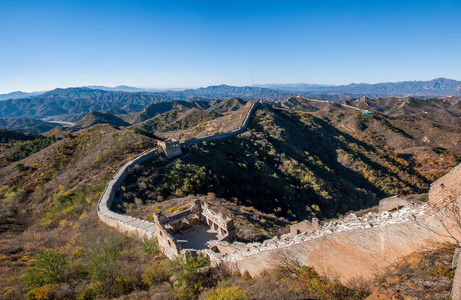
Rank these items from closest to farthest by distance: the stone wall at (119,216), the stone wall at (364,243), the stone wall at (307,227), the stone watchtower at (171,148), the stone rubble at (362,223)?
the stone wall at (364,243), the stone rubble at (362,223), the stone wall at (307,227), the stone wall at (119,216), the stone watchtower at (171,148)

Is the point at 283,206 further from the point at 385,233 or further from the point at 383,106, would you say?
the point at 383,106

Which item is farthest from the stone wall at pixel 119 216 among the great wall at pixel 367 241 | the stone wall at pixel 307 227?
the stone wall at pixel 307 227

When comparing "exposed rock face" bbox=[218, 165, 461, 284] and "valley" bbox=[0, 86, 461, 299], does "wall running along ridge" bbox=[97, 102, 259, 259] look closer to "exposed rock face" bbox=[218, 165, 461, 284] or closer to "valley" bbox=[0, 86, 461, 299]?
"valley" bbox=[0, 86, 461, 299]

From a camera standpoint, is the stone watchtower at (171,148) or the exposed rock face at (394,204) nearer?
the exposed rock face at (394,204)

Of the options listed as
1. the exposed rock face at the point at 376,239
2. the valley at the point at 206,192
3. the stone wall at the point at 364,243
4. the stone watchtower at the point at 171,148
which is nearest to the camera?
the exposed rock face at the point at 376,239

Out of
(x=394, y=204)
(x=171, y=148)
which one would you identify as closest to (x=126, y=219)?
(x=171, y=148)

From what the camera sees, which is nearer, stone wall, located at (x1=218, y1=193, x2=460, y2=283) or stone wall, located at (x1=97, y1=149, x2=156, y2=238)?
stone wall, located at (x1=218, y1=193, x2=460, y2=283)

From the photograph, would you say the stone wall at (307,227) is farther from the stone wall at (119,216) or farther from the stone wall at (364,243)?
the stone wall at (119,216)

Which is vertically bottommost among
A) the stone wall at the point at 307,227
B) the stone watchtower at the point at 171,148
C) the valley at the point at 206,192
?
the valley at the point at 206,192

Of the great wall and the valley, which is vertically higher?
the great wall

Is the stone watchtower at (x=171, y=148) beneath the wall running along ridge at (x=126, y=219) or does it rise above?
above

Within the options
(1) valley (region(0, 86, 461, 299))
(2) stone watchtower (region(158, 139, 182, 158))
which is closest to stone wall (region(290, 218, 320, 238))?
(1) valley (region(0, 86, 461, 299))
